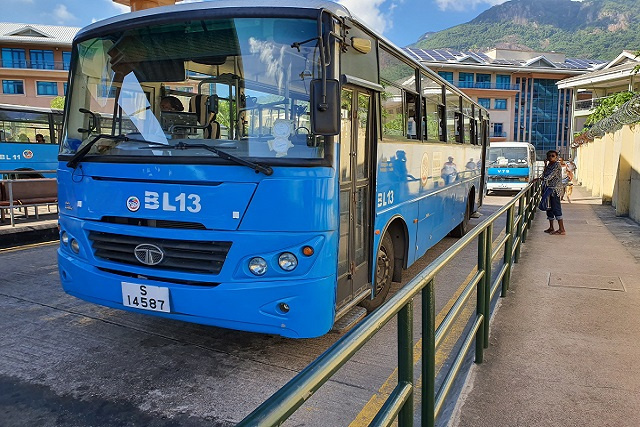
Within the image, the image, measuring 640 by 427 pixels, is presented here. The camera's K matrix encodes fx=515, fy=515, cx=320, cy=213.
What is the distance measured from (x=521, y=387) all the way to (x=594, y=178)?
21.4 metres

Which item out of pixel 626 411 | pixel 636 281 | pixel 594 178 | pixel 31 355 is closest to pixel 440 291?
pixel 636 281

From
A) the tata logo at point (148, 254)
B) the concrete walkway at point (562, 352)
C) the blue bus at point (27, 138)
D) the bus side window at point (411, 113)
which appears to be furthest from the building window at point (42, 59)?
the tata logo at point (148, 254)

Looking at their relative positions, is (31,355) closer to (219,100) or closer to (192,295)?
(192,295)

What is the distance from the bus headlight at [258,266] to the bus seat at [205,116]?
97cm

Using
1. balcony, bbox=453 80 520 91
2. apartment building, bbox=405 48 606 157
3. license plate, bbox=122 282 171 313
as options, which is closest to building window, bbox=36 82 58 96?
apartment building, bbox=405 48 606 157

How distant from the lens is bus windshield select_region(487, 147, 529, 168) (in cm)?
2112

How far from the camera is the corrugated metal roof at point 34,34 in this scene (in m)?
46.3

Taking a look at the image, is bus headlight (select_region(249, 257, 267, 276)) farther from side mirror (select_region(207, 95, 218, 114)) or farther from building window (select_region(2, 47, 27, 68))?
building window (select_region(2, 47, 27, 68))

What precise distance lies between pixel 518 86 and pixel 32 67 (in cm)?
5227

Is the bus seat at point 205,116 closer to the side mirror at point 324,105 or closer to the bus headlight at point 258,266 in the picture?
the side mirror at point 324,105

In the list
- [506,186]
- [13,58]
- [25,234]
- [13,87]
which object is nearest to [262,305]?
[25,234]

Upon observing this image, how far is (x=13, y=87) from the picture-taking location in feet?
158

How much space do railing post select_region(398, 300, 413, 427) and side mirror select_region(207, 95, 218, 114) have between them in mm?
2453

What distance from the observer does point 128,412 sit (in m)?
3.28
